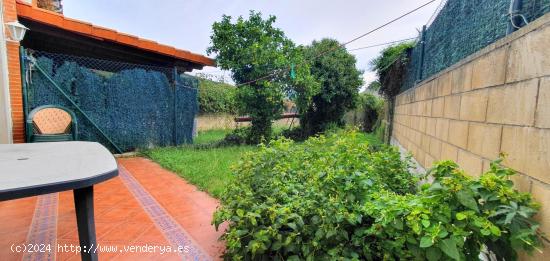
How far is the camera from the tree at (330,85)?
8.94 metres

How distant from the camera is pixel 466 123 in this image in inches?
67.8

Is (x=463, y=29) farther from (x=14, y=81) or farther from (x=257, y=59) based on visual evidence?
(x=14, y=81)

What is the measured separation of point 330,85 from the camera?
8969 mm

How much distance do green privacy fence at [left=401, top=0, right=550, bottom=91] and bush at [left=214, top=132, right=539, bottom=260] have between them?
914mm

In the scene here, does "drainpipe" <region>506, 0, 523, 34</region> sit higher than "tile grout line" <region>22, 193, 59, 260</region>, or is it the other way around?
"drainpipe" <region>506, 0, 523, 34</region>

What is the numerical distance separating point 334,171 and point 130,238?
1764 mm

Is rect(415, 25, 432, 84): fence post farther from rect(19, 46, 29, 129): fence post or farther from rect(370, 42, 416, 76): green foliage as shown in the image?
rect(19, 46, 29, 129): fence post

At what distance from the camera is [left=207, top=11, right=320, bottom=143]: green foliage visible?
6703 mm

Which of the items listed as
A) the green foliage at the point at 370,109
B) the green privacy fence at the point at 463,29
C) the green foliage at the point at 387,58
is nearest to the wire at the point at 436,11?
the green privacy fence at the point at 463,29

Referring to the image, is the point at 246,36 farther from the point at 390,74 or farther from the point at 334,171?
the point at 334,171

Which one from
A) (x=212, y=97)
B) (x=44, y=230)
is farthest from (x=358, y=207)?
(x=212, y=97)

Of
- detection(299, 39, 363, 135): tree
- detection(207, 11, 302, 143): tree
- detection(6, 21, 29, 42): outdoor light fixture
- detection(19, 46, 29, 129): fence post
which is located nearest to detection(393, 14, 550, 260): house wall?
detection(207, 11, 302, 143): tree

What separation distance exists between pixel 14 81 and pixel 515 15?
19.8 ft

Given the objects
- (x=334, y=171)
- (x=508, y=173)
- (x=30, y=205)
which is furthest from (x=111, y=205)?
(x=508, y=173)
